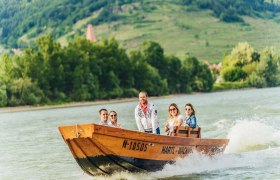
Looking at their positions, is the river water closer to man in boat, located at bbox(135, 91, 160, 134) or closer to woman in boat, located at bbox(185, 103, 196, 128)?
woman in boat, located at bbox(185, 103, 196, 128)

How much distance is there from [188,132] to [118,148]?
3660 millimetres

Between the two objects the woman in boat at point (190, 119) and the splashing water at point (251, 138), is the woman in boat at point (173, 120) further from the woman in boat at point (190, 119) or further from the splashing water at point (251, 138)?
the splashing water at point (251, 138)

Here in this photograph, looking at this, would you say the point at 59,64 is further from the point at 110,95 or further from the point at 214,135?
the point at 214,135

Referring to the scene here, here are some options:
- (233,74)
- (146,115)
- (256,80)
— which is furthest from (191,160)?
(233,74)

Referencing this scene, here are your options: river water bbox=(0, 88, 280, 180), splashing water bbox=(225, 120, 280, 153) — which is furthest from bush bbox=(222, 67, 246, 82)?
splashing water bbox=(225, 120, 280, 153)

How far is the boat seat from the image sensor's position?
80.1 feet

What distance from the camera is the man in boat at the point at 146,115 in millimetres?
22553

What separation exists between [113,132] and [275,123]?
25760 millimetres

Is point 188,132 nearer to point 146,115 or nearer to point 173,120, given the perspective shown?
point 173,120

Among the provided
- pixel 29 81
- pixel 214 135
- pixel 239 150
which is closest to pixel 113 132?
pixel 239 150

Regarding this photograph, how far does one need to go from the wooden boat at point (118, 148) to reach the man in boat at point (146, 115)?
24.0 inches

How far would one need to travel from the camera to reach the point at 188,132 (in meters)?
24.7

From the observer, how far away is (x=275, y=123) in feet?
149

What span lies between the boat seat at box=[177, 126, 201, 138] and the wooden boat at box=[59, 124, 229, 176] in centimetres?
40
